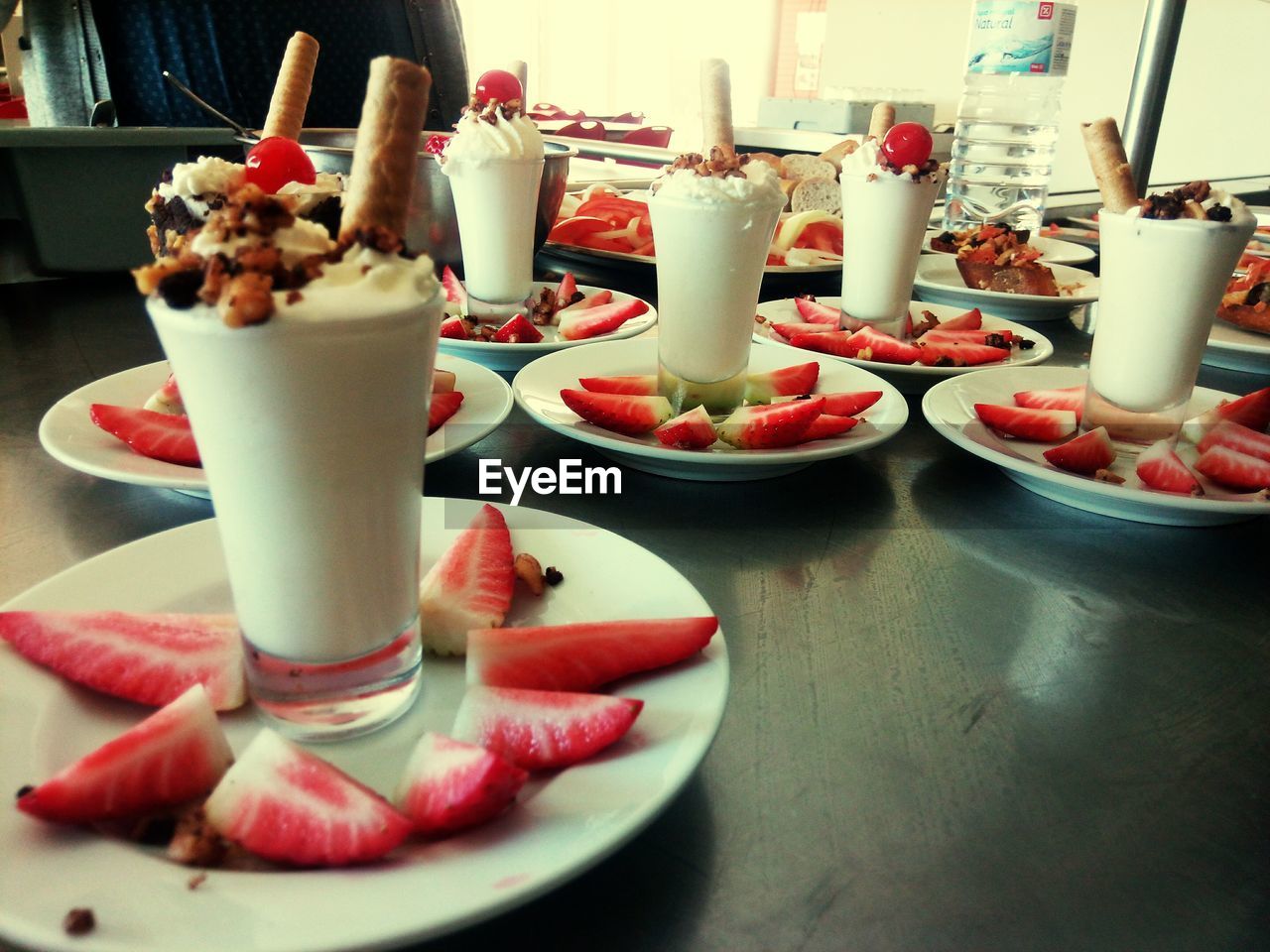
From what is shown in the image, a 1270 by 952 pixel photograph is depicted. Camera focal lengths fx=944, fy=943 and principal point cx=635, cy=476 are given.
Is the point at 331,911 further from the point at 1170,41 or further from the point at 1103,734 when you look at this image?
the point at 1170,41

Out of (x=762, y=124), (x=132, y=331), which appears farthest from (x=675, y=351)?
(x=762, y=124)

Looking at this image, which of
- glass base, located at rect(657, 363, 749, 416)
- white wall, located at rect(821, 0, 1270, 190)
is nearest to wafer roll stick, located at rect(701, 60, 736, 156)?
glass base, located at rect(657, 363, 749, 416)

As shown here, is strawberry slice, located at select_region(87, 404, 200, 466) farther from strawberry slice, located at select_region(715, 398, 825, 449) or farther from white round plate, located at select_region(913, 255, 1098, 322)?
white round plate, located at select_region(913, 255, 1098, 322)

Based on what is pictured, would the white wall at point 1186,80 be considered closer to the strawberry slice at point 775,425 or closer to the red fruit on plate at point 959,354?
the red fruit on plate at point 959,354

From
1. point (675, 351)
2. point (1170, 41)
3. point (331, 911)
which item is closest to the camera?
point (331, 911)

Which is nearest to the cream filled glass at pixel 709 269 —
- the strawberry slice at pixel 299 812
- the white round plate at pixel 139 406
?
the white round plate at pixel 139 406

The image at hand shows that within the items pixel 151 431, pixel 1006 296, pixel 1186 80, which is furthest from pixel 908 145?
pixel 1186 80
